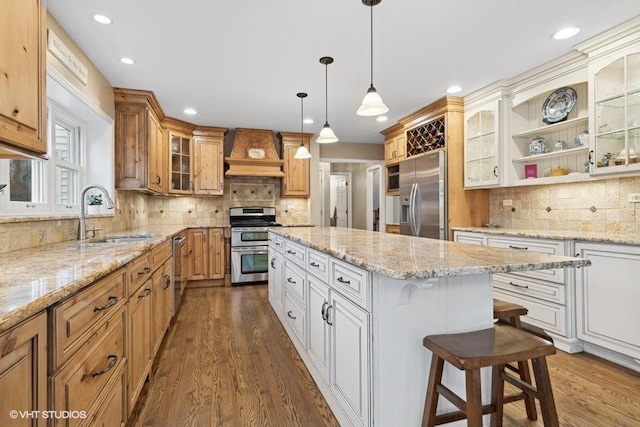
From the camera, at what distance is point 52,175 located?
8.53ft

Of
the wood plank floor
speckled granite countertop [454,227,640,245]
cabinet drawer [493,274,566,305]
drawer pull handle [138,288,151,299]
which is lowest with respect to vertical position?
the wood plank floor

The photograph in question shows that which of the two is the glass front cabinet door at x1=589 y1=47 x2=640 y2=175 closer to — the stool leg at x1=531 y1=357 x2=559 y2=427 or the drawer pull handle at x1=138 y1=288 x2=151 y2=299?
the stool leg at x1=531 y1=357 x2=559 y2=427

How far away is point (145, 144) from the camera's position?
3.73 m

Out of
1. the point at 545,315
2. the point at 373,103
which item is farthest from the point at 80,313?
the point at 545,315

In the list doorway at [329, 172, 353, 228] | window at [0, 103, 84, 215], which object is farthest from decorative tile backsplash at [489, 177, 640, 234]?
doorway at [329, 172, 353, 228]

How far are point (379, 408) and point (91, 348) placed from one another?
112cm

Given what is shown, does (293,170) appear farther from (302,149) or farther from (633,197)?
(633,197)


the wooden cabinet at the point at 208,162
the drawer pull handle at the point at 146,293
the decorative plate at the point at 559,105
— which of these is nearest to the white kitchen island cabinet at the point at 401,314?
the drawer pull handle at the point at 146,293

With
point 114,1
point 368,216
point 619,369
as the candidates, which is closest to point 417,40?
point 114,1

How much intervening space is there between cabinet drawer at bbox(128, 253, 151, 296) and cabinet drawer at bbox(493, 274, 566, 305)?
2.98 m

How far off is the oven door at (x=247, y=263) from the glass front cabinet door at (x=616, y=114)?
401cm

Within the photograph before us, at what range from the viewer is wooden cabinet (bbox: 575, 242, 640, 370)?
2271mm

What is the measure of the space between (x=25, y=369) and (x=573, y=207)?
3971mm

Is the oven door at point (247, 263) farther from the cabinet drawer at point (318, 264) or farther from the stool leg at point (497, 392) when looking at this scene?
the stool leg at point (497, 392)
